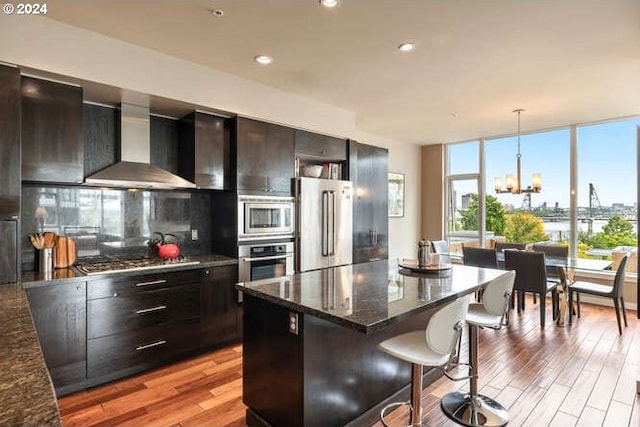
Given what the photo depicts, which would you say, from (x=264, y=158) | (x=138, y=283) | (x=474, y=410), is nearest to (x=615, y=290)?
(x=474, y=410)

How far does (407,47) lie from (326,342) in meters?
2.46

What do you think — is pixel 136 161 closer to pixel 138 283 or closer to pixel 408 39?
pixel 138 283

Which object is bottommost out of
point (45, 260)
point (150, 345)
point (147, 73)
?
point (150, 345)

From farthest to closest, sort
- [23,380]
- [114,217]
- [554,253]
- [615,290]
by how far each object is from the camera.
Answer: [554,253] < [615,290] < [114,217] < [23,380]

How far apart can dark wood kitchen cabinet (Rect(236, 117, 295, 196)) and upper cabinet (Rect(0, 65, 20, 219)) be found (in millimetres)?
1751

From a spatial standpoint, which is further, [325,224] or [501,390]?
[325,224]

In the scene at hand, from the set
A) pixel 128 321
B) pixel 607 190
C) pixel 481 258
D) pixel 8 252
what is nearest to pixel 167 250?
pixel 128 321

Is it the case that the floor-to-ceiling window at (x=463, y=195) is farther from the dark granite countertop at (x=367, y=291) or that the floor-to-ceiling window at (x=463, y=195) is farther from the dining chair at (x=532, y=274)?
the dark granite countertop at (x=367, y=291)

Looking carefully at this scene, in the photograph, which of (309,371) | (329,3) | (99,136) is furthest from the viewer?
(99,136)

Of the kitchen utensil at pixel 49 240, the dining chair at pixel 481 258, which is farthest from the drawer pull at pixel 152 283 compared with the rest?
the dining chair at pixel 481 258

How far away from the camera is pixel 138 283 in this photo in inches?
118

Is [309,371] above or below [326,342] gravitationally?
below

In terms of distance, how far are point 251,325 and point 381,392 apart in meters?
1.03

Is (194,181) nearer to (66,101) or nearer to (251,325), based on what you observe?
(66,101)
